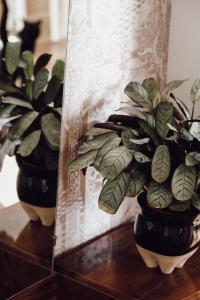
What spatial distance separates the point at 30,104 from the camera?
1.25m

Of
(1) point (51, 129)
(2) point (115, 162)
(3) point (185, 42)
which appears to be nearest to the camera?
(2) point (115, 162)

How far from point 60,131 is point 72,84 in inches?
4.8

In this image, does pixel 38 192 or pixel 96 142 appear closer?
pixel 96 142

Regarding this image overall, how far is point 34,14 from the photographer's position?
1.18 m

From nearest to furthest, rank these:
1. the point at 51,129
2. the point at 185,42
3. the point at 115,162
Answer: the point at 115,162, the point at 51,129, the point at 185,42

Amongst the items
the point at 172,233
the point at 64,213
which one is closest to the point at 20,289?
the point at 64,213

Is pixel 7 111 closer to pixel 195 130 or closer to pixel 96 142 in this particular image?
pixel 96 142

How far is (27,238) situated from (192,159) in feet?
1.60

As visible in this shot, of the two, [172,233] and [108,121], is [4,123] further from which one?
[172,233]

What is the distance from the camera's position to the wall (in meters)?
1.59

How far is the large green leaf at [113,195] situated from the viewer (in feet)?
3.91

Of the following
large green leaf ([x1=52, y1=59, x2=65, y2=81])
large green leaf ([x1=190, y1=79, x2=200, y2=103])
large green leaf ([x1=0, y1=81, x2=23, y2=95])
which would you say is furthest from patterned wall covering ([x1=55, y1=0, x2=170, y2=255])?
large green leaf ([x1=190, y1=79, x2=200, y2=103])

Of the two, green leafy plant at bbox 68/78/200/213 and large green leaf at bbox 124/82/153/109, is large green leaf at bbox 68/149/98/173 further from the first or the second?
large green leaf at bbox 124/82/153/109

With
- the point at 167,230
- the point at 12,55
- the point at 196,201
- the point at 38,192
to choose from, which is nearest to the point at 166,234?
the point at 167,230
